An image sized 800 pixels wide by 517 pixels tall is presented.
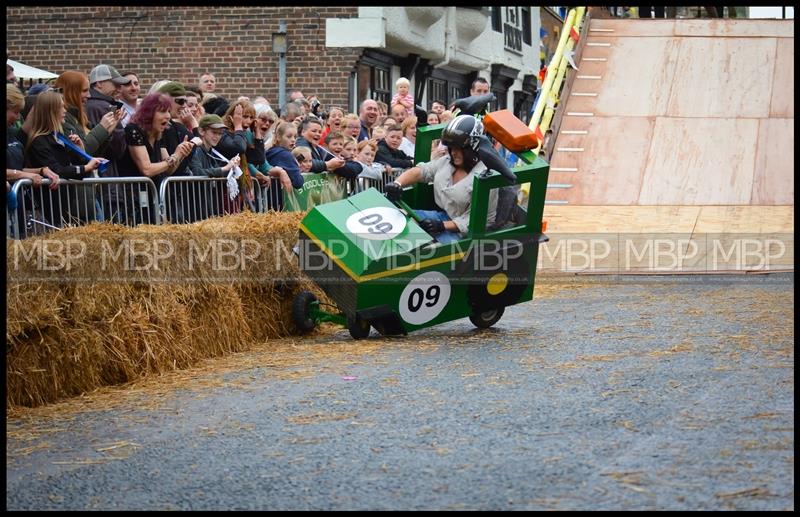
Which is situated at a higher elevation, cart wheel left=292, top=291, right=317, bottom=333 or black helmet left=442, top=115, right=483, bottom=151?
black helmet left=442, top=115, right=483, bottom=151

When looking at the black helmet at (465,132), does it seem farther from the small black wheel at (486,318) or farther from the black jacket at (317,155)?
the black jacket at (317,155)

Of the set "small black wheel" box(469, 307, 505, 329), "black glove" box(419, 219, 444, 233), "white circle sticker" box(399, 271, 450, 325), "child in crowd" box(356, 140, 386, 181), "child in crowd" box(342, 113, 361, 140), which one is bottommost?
"small black wheel" box(469, 307, 505, 329)

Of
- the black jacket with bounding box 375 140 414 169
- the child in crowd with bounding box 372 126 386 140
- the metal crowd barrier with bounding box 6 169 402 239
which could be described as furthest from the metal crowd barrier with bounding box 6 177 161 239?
the child in crowd with bounding box 372 126 386 140

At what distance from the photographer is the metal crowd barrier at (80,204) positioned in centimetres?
943

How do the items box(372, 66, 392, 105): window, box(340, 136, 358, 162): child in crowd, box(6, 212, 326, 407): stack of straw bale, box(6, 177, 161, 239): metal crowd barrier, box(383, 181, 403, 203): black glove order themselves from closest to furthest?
box(6, 212, 326, 407): stack of straw bale
box(6, 177, 161, 239): metal crowd barrier
box(383, 181, 403, 203): black glove
box(340, 136, 358, 162): child in crowd
box(372, 66, 392, 105): window

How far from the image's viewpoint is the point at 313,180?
13625 millimetres

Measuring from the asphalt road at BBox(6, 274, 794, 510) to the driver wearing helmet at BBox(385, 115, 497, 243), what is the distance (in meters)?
0.92

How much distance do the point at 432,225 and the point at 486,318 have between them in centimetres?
98

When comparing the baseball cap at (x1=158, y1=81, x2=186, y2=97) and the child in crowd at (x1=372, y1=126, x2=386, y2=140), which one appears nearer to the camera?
the baseball cap at (x1=158, y1=81, x2=186, y2=97)

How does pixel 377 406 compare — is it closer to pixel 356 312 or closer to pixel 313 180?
pixel 356 312

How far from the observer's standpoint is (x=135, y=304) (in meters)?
9.30

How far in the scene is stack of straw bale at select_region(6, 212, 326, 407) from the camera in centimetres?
823

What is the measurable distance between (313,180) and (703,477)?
27.2ft

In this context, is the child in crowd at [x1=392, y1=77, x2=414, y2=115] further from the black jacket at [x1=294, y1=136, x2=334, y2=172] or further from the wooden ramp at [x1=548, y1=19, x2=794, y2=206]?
the black jacket at [x1=294, y1=136, x2=334, y2=172]
